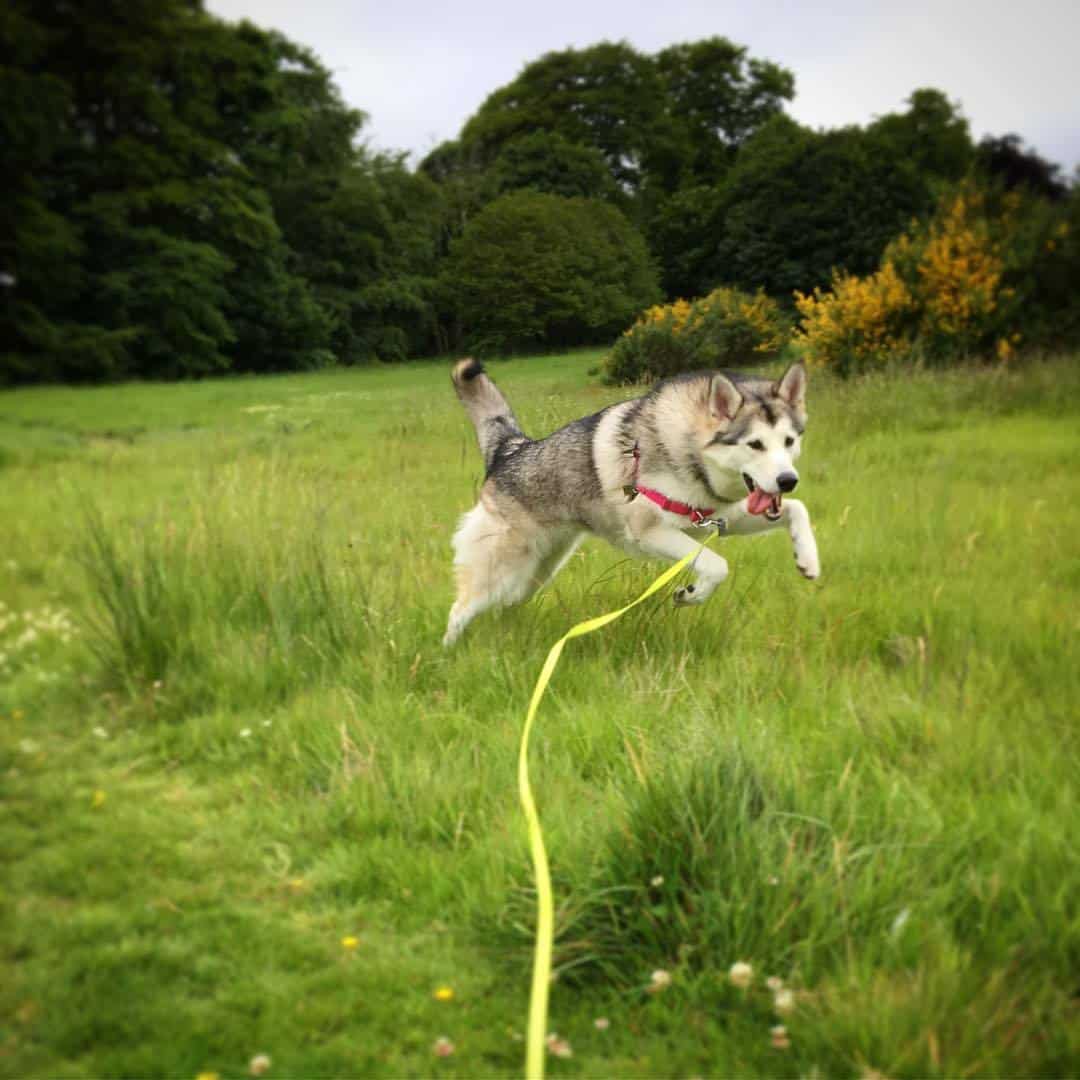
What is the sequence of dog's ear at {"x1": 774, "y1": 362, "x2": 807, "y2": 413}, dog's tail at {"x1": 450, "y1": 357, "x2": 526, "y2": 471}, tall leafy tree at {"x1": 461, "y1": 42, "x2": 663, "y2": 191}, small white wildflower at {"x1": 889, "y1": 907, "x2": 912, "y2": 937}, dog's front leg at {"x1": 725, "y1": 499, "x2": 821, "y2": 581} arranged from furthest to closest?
tall leafy tree at {"x1": 461, "y1": 42, "x2": 663, "y2": 191}, dog's tail at {"x1": 450, "y1": 357, "x2": 526, "y2": 471}, dog's ear at {"x1": 774, "y1": 362, "x2": 807, "y2": 413}, dog's front leg at {"x1": 725, "y1": 499, "x2": 821, "y2": 581}, small white wildflower at {"x1": 889, "y1": 907, "x2": 912, "y2": 937}

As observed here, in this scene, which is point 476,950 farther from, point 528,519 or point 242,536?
point 242,536

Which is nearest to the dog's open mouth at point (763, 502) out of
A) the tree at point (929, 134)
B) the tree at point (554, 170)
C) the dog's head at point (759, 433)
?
the dog's head at point (759, 433)

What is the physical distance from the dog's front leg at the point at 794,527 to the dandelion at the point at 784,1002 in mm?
2167

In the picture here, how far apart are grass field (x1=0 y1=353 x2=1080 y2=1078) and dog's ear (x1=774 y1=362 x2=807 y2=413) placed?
39.0 inches

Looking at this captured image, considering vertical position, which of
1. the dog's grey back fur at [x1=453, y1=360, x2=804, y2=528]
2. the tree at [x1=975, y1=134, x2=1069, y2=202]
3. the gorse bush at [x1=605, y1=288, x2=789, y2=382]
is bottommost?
the dog's grey back fur at [x1=453, y1=360, x2=804, y2=528]

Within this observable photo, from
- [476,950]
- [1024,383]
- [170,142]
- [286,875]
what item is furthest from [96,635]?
[1024,383]

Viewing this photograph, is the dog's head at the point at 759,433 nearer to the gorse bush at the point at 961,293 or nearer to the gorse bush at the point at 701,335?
the gorse bush at the point at 701,335

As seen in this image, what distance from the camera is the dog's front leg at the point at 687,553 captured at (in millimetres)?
3832

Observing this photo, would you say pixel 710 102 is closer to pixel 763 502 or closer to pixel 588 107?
pixel 588 107

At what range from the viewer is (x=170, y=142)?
586cm

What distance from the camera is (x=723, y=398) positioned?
13.6ft

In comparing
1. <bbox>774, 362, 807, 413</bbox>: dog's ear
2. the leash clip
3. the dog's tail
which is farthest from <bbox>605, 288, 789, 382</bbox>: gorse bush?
the leash clip

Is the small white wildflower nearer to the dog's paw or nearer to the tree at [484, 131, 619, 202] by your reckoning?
the dog's paw

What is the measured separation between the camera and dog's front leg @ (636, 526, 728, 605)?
3832 mm
